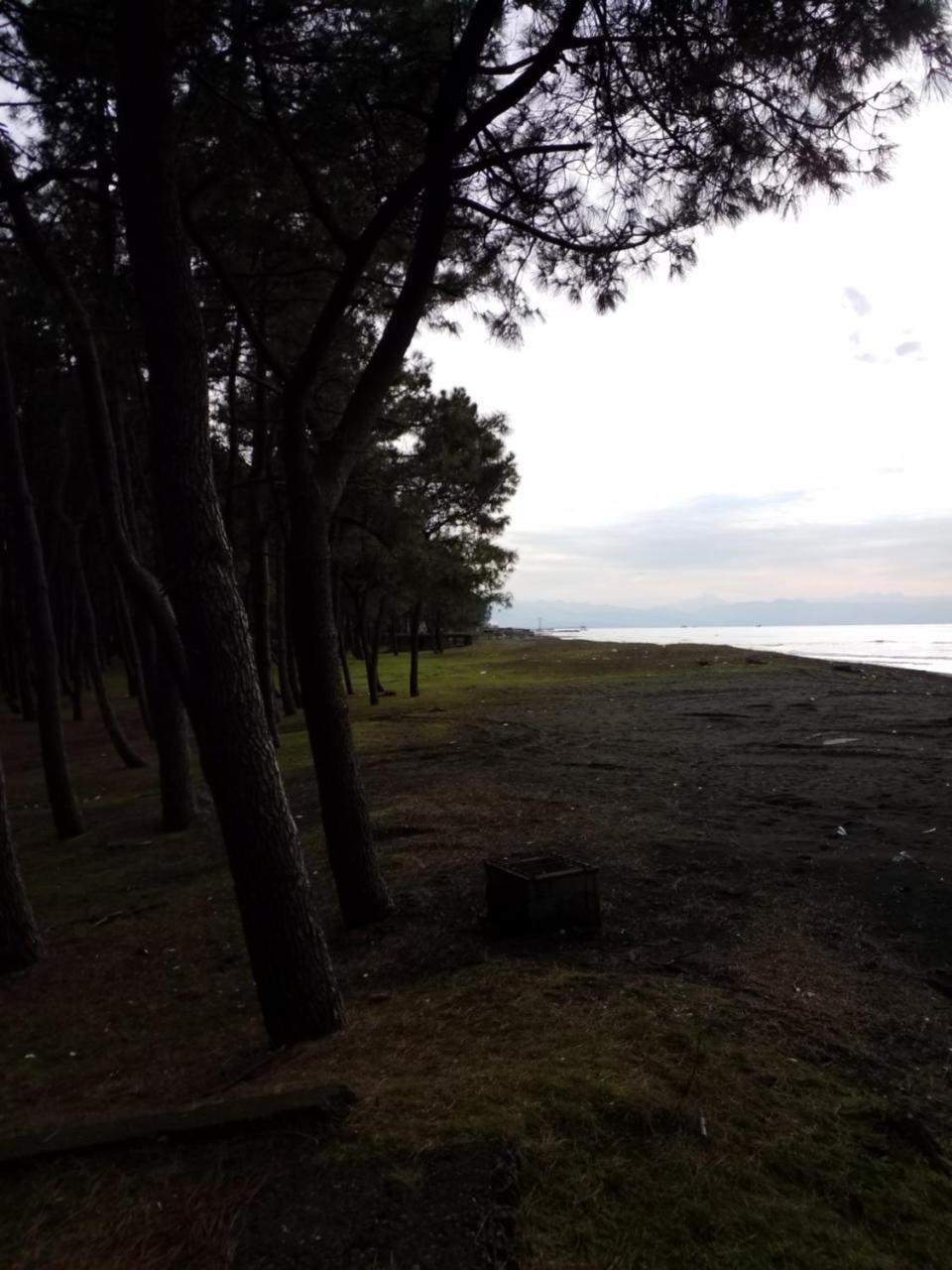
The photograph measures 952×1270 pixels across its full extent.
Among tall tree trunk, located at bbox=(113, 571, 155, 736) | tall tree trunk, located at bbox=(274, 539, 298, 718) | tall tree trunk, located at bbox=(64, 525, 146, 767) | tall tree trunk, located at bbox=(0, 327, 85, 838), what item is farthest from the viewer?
tall tree trunk, located at bbox=(274, 539, 298, 718)

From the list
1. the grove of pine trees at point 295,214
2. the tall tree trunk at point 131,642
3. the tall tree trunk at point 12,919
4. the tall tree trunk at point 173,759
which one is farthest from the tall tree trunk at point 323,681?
the tall tree trunk at point 131,642

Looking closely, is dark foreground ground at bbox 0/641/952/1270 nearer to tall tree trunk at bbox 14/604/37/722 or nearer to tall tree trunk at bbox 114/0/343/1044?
tall tree trunk at bbox 114/0/343/1044

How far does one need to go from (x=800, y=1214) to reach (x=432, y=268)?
521 cm

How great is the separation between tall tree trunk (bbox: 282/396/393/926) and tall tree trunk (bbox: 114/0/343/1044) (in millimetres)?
1559

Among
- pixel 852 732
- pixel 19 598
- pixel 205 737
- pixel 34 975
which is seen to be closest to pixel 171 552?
pixel 205 737

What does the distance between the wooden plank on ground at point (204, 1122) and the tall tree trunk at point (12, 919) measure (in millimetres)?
3709

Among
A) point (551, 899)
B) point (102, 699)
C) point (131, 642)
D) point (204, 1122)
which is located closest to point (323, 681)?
point (551, 899)

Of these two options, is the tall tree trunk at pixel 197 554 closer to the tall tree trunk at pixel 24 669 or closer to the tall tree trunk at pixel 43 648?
the tall tree trunk at pixel 43 648

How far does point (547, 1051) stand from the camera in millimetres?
3482

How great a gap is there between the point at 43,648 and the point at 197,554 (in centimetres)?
773

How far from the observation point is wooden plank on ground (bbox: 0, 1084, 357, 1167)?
291cm

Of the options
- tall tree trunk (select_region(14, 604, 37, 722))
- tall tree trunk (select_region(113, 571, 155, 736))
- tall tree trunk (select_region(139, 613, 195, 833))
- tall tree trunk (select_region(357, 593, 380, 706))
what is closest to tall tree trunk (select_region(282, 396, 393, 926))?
tall tree trunk (select_region(139, 613, 195, 833))

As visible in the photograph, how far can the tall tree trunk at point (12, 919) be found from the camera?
638 centimetres

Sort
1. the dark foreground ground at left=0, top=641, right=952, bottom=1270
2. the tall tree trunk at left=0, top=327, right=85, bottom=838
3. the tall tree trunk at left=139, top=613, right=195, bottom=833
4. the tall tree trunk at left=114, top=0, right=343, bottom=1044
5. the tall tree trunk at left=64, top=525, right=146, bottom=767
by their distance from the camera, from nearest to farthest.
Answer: the dark foreground ground at left=0, top=641, right=952, bottom=1270, the tall tree trunk at left=114, top=0, right=343, bottom=1044, the tall tree trunk at left=0, top=327, right=85, bottom=838, the tall tree trunk at left=139, top=613, right=195, bottom=833, the tall tree trunk at left=64, top=525, right=146, bottom=767
